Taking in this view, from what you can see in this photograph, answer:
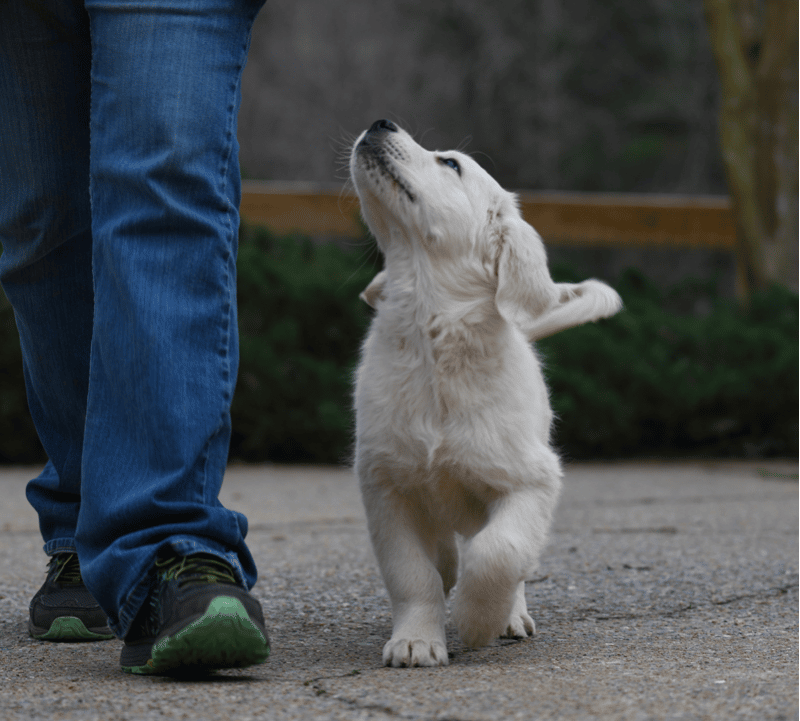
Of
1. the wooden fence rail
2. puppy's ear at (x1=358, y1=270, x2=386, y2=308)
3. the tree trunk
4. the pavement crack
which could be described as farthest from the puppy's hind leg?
the tree trunk

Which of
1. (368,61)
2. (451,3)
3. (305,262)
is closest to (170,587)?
(305,262)

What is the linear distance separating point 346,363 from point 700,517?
239cm

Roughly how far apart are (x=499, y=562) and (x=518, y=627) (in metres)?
0.35

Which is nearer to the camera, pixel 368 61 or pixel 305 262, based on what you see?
pixel 305 262

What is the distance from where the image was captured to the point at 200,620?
154cm

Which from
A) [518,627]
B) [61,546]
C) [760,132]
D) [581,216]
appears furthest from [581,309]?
Result: [760,132]

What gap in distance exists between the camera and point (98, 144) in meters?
1.78

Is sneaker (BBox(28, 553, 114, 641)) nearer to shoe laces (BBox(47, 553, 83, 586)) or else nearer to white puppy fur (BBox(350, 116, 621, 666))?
shoe laces (BBox(47, 553, 83, 586))

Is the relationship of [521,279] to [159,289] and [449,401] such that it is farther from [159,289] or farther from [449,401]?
[159,289]

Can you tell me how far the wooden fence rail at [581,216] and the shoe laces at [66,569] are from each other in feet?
14.8

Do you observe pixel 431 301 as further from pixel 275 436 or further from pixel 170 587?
pixel 275 436

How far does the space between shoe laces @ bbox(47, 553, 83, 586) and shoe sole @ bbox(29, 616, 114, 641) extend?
0.10m

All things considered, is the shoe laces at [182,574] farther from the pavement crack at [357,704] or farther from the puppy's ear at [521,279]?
the puppy's ear at [521,279]

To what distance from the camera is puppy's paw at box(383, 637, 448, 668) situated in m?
1.88
